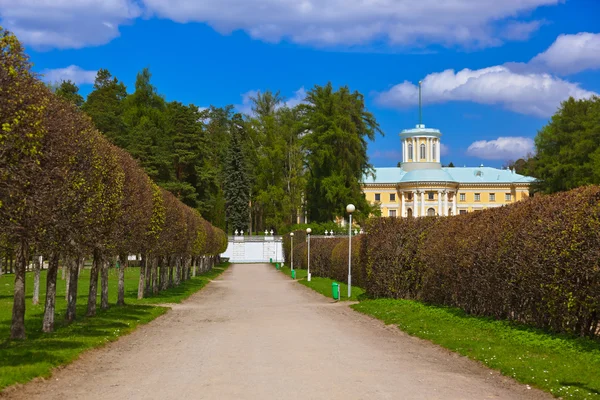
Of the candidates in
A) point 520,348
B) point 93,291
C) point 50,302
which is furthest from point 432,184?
point 520,348

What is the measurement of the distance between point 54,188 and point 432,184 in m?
101

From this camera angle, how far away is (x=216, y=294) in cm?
3175

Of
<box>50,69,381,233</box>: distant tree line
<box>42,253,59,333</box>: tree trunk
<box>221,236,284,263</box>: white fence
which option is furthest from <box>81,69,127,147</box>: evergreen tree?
<box>42,253,59,333</box>: tree trunk

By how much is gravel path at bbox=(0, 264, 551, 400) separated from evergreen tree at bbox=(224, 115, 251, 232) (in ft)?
236

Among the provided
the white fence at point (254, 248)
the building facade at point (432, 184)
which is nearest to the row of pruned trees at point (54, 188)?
the white fence at point (254, 248)

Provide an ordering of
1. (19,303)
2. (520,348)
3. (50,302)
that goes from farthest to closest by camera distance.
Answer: (50,302)
(19,303)
(520,348)

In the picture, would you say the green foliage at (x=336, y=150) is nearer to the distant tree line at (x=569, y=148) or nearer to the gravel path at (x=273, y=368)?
the distant tree line at (x=569, y=148)

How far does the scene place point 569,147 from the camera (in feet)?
209

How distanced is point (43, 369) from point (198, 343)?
4.19 m

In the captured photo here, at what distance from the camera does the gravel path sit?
865 centimetres

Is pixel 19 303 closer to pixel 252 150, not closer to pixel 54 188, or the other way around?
pixel 54 188

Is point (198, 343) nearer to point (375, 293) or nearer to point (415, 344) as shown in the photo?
point (415, 344)

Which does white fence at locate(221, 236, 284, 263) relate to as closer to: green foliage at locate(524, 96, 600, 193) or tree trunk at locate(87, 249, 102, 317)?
green foliage at locate(524, 96, 600, 193)

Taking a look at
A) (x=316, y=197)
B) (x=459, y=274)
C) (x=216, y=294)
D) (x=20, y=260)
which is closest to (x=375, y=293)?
(x=459, y=274)
